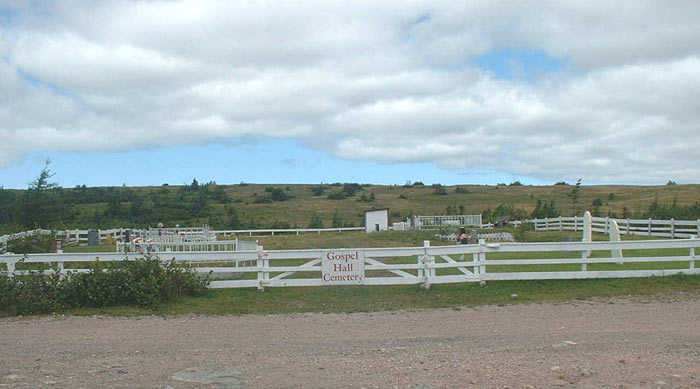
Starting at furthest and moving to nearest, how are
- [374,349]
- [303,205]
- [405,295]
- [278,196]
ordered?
[278,196]
[303,205]
[405,295]
[374,349]

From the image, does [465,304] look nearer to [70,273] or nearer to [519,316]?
[519,316]

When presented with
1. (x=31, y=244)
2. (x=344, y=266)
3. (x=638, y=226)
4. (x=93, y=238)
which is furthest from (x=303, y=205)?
A: (x=344, y=266)

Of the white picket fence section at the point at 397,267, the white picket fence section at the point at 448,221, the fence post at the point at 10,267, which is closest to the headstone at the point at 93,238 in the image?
the white picket fence section at the point at 448,221

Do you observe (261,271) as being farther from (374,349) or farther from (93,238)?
(93,238)

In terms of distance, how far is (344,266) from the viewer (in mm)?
14188

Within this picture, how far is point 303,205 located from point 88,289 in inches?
2711

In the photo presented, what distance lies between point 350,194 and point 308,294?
8073cm

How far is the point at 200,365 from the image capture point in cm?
807

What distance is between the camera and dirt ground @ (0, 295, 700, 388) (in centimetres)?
730

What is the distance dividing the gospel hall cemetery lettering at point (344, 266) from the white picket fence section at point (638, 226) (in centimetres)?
1545

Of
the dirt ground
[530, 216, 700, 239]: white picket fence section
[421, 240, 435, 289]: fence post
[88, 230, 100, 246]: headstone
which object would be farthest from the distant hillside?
the dirt ground

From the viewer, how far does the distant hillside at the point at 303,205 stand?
152 ft

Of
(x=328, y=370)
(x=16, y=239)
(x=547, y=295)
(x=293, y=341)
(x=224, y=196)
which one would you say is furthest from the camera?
(x=224, y=196)

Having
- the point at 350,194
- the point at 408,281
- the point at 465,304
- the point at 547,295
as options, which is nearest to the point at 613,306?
the point at 547,295
